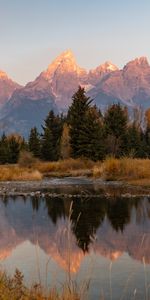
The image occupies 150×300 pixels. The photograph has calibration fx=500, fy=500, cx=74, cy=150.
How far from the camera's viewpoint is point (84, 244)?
9.64 metres

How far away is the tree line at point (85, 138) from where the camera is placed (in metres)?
61.0

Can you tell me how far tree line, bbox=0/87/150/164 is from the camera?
6100 centimetres

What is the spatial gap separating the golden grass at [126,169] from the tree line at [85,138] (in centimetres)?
673

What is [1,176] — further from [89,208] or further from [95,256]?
[95,256]

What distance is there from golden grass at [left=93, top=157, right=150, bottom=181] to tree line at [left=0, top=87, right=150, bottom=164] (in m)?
6.73

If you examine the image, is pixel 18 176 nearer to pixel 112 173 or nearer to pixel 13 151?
pixel 112 173

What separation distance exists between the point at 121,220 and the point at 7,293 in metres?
11.8

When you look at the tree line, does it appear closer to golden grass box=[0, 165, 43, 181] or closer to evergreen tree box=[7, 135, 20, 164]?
evergreen tree box=[7, 135, 20, 164]

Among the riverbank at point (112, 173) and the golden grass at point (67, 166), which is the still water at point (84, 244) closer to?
the riverbank at point (112, 173)

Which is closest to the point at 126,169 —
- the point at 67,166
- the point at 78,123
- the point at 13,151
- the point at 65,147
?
the point at 67,166

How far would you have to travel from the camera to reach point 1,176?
46562mm

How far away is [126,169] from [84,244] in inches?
1199

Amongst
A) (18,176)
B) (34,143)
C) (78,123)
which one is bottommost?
(18,176)

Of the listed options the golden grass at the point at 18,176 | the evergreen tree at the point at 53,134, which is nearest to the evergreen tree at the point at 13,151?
the evergreen tree at the point at 53,134
